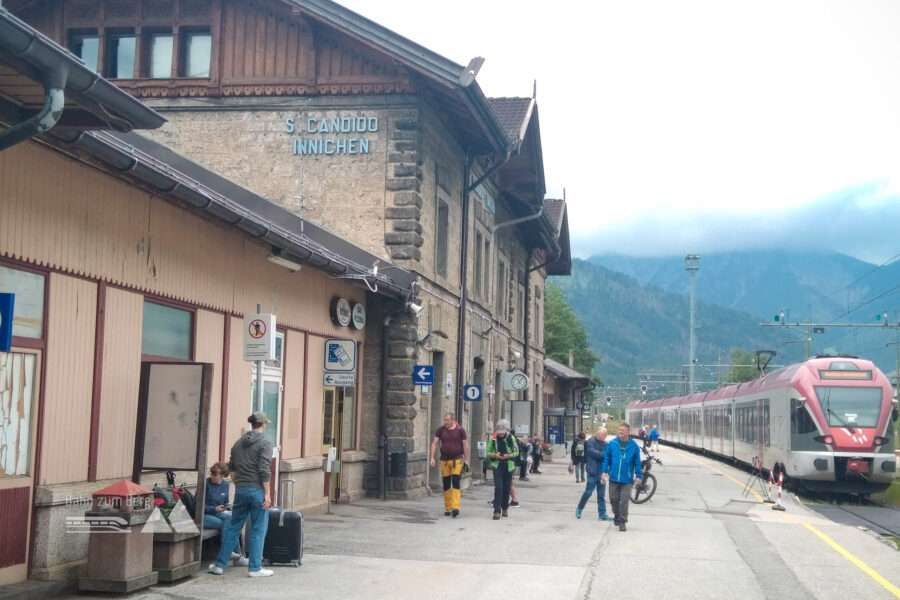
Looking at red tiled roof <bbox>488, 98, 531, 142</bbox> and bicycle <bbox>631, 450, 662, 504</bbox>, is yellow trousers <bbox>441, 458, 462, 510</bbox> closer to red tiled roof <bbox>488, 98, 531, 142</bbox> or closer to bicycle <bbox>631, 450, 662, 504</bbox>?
bicycle <bbox>631, 450, 662, 504</bbox>

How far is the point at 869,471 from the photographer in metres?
22.8

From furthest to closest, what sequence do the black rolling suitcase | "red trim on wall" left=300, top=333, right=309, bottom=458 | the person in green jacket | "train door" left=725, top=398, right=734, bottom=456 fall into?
"train door" left=725, top=398, right=734, bottom=456
the person in green jacket
"red trim on wall" left=300, top=333, right=309, bottom=458
the black rolling suitcase

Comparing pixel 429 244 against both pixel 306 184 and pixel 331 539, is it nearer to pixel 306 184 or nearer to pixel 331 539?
pixel 306 184

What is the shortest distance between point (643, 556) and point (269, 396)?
19.0 feet

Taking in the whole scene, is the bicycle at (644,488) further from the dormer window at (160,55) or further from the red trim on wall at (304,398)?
the dormer window at (160,55)

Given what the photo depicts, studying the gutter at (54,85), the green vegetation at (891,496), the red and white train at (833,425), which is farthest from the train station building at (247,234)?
the green vegetation at (891,496)

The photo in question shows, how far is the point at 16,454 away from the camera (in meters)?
8.83

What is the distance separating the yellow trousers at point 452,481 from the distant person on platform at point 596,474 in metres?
2.13

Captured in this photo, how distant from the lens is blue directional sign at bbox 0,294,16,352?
6633 millimetres

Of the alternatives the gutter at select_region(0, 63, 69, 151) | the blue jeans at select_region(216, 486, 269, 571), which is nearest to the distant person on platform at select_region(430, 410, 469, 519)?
the blue jeans at select_region(216, 486, 269, 571)

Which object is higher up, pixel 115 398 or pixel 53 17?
pixel 53 17

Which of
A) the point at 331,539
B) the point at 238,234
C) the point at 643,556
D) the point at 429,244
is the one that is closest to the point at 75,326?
the point at 238,234

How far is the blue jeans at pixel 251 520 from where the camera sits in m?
10.0

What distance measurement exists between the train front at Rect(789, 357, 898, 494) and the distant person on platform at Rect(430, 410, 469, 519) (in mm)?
10157
